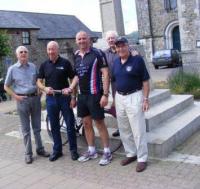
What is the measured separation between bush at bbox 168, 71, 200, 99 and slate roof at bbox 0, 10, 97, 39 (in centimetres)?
2536

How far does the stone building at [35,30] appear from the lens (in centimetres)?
3562

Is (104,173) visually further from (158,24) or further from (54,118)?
(158,24)

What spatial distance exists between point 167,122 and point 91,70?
2377 millimetres

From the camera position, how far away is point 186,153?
21.1ft

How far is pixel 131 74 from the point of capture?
18.9ft

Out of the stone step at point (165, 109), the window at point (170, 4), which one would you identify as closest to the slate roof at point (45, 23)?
the window at point (170, 4)

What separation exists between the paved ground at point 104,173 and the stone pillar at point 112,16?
355 cm

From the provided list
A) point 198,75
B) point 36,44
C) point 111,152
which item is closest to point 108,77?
point 111,152

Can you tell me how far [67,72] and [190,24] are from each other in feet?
93.3

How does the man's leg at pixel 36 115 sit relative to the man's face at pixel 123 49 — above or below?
below

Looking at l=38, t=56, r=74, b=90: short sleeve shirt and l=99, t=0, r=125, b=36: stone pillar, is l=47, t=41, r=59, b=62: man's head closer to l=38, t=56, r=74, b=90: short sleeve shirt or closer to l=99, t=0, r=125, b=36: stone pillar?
l=38, t=56, r=74, b=90: short sleeve shirt

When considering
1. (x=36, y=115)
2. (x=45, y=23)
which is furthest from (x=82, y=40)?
(x=45, y=23)

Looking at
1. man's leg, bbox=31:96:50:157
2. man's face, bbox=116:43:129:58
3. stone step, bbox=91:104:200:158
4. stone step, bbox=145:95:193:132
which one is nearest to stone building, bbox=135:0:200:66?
stone step, bbox=145:95:193:132

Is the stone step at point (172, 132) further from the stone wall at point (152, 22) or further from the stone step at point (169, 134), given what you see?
the stone wall at point (152, 22)
